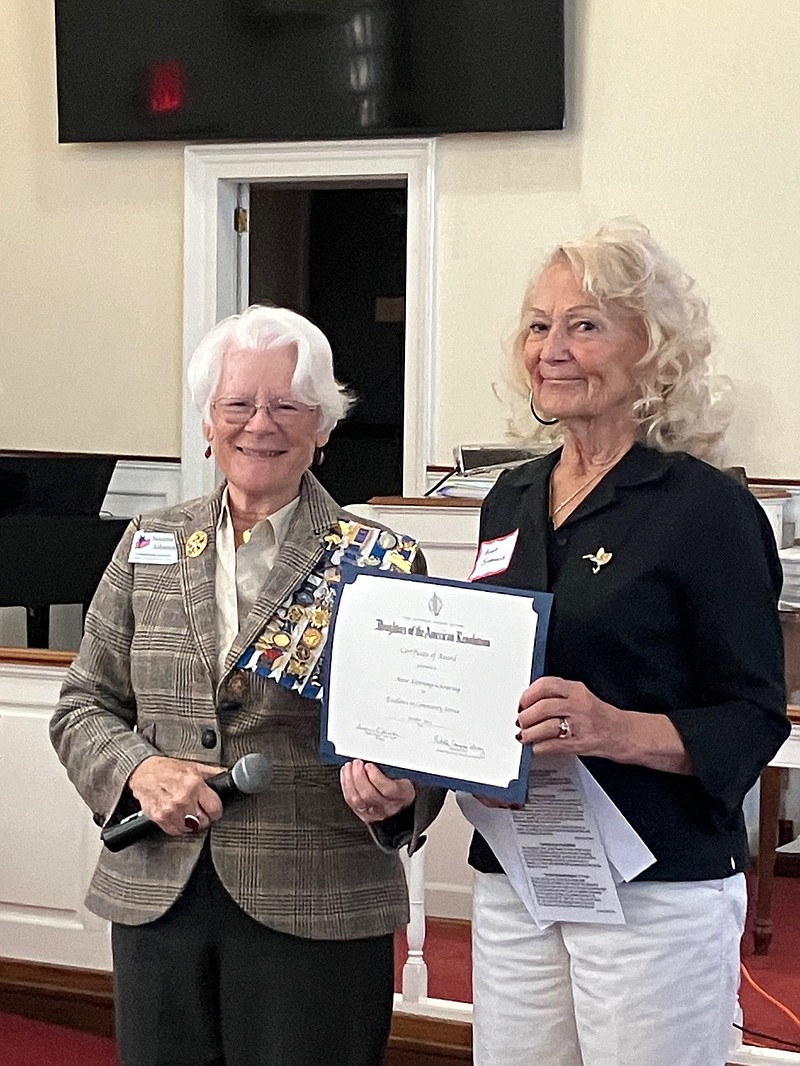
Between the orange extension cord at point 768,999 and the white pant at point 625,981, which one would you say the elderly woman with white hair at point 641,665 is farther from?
the orange extension cord at point 768,999

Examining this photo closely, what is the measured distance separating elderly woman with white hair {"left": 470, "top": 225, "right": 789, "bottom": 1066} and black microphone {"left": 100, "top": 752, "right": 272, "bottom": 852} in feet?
0.92

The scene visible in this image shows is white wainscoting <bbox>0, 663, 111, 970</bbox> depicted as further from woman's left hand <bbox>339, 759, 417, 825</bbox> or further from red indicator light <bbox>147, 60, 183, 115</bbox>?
red indicator light <bbox>147, 60, 183, 115</bbox>

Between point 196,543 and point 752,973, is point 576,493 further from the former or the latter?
point 752,973

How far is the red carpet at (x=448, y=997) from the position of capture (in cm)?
343

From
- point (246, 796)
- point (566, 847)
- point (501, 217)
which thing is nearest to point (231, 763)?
point (246, 796)

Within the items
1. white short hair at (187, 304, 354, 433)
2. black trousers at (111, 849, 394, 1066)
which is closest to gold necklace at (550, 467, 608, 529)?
white short hair at (187, 304, 354, 433)

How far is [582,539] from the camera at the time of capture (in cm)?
176

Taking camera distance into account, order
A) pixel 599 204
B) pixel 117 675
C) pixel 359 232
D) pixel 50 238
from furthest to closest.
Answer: pixel 359 232
pixel 50 238
pixel 599 204
pixel 117 675

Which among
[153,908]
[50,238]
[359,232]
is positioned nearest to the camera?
[153,908]

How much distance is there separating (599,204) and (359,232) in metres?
2.90

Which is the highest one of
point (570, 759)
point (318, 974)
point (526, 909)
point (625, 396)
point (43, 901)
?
point (625, 396)

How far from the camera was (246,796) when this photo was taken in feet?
6.25

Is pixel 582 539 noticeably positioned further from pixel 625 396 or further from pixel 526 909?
pixel 526 909

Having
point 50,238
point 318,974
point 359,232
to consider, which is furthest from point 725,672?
point 359,232
